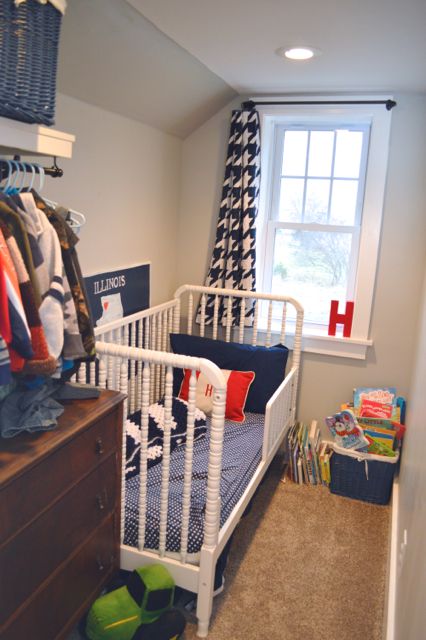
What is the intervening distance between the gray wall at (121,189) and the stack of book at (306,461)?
3.72 ft

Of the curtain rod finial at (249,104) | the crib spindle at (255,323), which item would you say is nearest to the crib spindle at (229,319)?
the crib spindle at (255,323)

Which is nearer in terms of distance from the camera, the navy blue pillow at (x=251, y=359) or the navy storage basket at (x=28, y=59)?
the navy storage basket at (x=28, y=59)

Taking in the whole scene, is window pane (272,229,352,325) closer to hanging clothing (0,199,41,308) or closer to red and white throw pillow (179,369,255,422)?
red and white throw pillow (179,369,255,422)

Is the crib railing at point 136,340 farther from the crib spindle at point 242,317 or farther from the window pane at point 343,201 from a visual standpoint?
the window pane at point 343,201

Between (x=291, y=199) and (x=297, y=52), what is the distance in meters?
1.11

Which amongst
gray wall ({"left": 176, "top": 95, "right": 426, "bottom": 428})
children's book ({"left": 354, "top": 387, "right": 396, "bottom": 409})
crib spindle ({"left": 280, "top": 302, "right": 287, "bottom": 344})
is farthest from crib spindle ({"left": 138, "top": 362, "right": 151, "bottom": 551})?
gray wall ({"left": 176, "top": 95, "right": 426, "bottom": 428})

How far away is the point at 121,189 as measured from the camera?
2578mm

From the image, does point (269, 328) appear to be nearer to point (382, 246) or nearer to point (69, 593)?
point (382, 246)

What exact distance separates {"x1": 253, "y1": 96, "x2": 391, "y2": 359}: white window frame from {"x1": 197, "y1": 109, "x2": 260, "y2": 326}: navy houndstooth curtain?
0.38 ft

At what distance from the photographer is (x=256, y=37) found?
1967 millimetres

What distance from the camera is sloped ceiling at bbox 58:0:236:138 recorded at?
1.75 metres

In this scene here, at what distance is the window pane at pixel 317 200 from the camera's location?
10.1ft

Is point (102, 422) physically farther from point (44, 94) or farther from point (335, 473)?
point (335, 473)

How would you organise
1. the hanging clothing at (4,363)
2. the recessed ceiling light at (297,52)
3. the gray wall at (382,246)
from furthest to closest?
the gray wall at (382,246) < the recessed ceiling light at (297,52) < the hanging clothing at (4,363)
